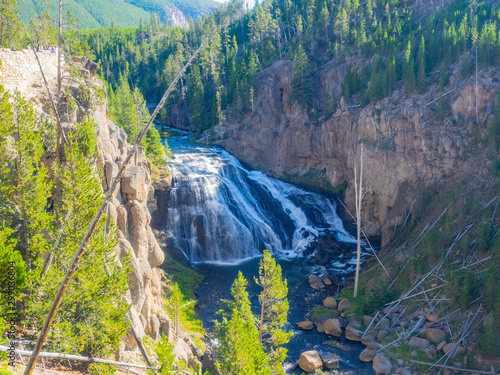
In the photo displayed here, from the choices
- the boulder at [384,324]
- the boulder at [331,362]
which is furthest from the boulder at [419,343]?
the boulder at [331,362]

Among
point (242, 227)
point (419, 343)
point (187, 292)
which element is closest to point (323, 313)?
point (419, 343)

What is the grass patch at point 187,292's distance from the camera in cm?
2955

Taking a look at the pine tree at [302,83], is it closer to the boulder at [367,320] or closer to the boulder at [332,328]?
the boulder at [367,320]

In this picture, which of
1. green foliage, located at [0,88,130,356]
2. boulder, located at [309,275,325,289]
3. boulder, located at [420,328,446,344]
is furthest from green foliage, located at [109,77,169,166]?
boulder, located at [420,328,446,344]

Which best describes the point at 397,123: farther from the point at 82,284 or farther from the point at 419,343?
the point at 82,284

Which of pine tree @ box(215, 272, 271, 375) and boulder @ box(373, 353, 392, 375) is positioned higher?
pine tree @ box(215, 272, 271, 375)

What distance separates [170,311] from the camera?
2812 cm

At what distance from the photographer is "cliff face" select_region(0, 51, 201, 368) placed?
22953mm

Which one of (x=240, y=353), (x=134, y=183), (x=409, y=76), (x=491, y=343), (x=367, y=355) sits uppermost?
(x=409, y=76)

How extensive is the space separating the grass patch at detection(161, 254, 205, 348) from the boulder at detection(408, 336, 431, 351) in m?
15.1

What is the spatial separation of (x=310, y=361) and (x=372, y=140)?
30.8 m

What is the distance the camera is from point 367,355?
26578 millimetres

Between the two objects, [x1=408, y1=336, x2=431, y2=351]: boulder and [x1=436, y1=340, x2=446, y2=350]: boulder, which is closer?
[x1=436, y1=340, x2=446, y2=350]: boulder

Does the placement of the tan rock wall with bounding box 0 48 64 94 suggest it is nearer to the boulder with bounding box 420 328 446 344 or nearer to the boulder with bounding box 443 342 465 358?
the boulder with bounding box 420 328 446 344
